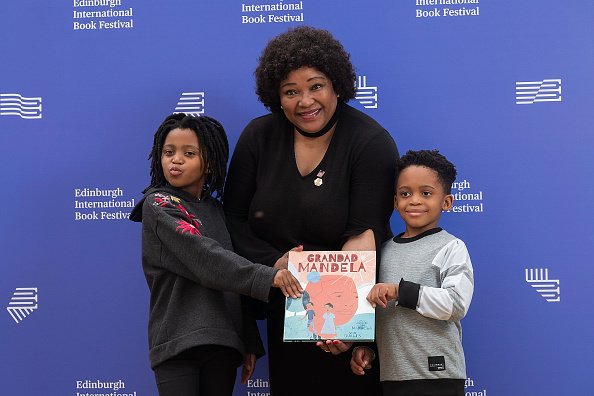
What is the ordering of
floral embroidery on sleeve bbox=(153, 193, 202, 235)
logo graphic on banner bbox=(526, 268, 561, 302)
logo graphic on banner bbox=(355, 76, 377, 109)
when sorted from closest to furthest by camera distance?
floral embroidery on sleeve bbox=(153, 193, 202, 235) → logo graphic on banner bbox=(526, 268, 561, 302) → logo graphic on banner bbox=(355, 76, 377, 109)

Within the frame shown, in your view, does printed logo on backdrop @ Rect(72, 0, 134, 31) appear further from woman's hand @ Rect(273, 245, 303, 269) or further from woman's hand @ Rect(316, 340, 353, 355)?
woman's hand @ Rect(316, 340, 353, 355)

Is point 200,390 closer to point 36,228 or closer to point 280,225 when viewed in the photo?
point 280,225

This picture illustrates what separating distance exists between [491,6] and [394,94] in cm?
54

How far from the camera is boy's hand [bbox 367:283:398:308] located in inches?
86.0

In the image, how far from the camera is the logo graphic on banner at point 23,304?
3.00 meters

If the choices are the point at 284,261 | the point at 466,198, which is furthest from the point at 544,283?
the point at 284,261

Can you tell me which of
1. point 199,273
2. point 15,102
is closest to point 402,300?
point 199,273

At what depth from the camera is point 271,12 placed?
2.97 meters

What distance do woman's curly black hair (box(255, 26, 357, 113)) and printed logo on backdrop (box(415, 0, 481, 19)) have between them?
→ 2.15 ft

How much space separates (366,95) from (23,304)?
173cm

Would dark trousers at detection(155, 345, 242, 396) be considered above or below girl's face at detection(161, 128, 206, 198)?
below

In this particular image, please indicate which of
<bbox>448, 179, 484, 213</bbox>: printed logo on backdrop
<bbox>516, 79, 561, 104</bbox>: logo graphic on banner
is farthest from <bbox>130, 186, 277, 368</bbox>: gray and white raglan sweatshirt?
<bbox>516, 79, 561, 104</bbox>: logo graphic on banner

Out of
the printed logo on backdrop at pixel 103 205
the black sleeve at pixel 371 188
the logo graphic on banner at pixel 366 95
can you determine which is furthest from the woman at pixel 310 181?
the printed logo on backdrop at pixel 103 205

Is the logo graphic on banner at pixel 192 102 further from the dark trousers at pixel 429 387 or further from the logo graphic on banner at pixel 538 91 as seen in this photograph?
the dark trousers at pixel 429 387
